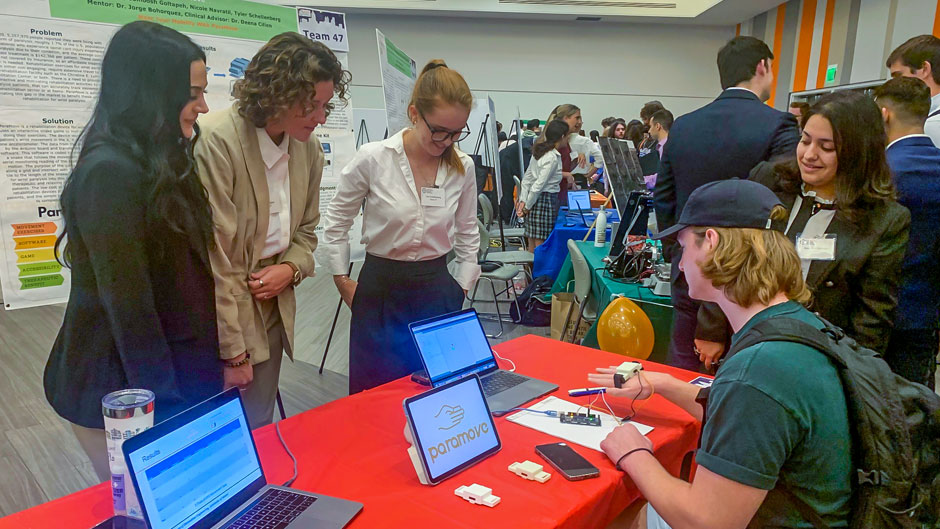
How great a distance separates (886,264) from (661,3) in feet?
29.5

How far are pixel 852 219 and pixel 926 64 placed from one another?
1.50 m

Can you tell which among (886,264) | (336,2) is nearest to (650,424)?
(886,264)

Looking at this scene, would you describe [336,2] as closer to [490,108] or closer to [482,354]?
[490,108]

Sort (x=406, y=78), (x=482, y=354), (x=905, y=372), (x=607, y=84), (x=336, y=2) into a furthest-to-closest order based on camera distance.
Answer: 1. (x=607, y=84)
2. (x=336, y=2)
3. (x=406, y=78)
4. (x=905, y=372)
5. (x=482, y=354)

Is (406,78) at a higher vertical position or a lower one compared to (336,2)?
lower

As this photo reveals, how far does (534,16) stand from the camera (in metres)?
9.70

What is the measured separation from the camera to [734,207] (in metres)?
1.14

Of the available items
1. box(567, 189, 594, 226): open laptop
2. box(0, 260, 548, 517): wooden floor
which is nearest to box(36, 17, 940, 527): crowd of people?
box(0, 260, 548, 517): wooden floor

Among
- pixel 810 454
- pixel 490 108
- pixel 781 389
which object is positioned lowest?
pixel 810 454

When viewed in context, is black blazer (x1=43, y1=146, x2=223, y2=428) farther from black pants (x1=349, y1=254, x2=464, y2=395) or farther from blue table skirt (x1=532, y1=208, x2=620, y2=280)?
blue table skirt (x1=532, y1=208, x2=620, y2=280)

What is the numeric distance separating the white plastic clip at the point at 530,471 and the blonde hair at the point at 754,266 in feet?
1.63

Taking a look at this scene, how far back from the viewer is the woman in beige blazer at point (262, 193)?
142 cm

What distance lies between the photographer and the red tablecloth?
0.97 metres

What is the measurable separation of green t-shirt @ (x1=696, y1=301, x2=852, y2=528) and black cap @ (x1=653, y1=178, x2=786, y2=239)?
10.1 inches
